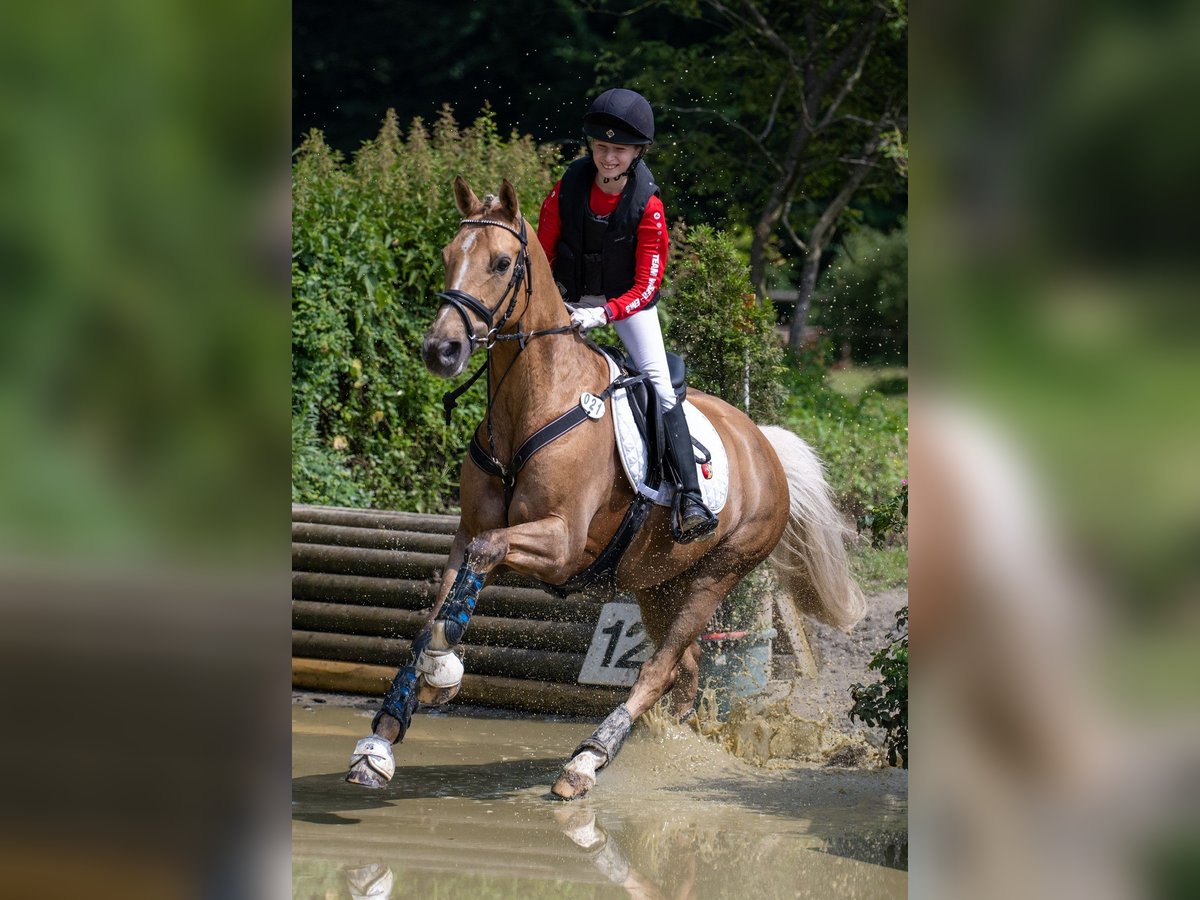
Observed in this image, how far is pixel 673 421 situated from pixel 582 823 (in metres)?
1.59

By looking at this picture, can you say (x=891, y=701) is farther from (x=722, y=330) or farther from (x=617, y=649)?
(x=722, y=330)

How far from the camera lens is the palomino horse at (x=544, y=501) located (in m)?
4.61

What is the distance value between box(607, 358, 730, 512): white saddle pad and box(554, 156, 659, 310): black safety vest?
339 mm

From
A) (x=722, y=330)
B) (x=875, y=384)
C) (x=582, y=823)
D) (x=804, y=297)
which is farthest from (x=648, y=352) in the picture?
(x=875, y=384)

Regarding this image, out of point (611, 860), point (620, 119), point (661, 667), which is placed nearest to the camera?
point (611, 860)

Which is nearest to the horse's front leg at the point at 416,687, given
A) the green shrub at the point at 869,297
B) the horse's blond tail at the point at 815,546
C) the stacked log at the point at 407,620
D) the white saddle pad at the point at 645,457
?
the white saddle pad at the point at 645,457

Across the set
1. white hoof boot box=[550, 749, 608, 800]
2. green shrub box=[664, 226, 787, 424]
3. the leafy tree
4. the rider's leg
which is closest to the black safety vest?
the rider's leg

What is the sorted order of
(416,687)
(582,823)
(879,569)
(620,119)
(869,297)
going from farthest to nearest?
(869,297) < (879,569) < (620,119) < (582,823) < (416,687)

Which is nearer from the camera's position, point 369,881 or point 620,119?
point 369,881

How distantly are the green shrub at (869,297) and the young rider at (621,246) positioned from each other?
10.0 meters

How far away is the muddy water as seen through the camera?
13.1ft

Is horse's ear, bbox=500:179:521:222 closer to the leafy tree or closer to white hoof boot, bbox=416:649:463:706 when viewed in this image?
white hoof boot, bbox=416:649:463:706

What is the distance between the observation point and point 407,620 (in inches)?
266
